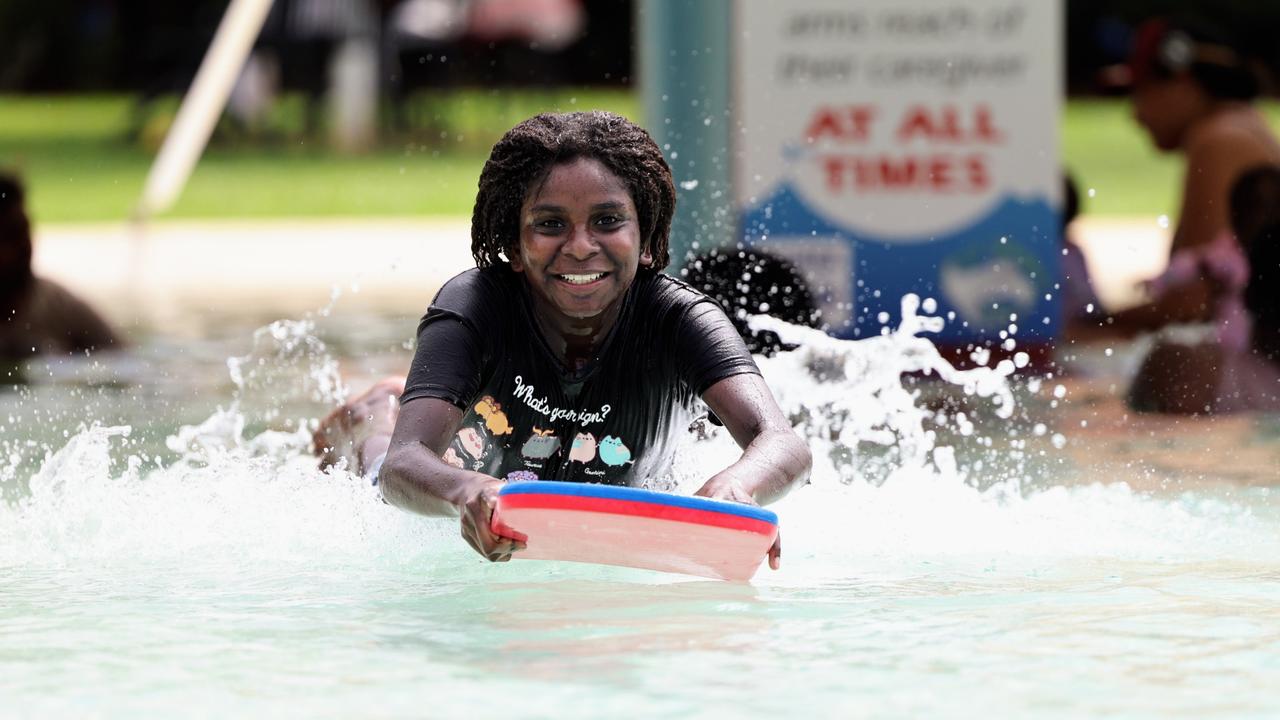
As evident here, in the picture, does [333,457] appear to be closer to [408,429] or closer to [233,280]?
[408,429]

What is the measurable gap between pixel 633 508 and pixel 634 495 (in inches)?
0.9

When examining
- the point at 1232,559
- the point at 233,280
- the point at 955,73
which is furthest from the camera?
the point at 233,280

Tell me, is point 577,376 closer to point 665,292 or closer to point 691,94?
point 665,292

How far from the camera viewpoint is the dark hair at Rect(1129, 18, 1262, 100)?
7.55 meters

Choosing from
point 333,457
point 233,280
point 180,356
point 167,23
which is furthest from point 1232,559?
point 167,23

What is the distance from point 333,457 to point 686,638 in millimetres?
1799

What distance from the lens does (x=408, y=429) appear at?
392cm

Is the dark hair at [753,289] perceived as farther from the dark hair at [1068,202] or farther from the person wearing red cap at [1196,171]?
the dark hair at [1068,202]

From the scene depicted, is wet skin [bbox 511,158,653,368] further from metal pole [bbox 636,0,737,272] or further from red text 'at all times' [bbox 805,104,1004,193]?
red text 'at all times' [bbox 805,104,1004,193]

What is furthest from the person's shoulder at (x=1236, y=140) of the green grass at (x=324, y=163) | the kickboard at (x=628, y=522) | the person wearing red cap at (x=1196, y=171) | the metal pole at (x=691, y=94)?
the green grass at (x=324, y=163)

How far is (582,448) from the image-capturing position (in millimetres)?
4242

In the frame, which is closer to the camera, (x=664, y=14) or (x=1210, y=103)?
(x=664, y=14)

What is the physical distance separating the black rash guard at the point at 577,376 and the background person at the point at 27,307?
11.4 feet

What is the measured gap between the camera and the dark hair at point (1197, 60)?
755cm
